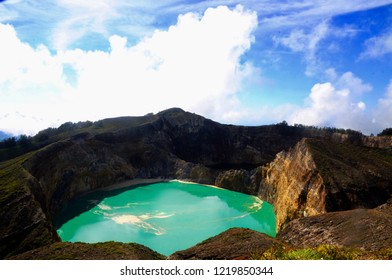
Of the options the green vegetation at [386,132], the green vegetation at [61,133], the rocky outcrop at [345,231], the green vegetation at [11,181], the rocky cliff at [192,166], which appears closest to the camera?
the rocky outcrop at [345,231]

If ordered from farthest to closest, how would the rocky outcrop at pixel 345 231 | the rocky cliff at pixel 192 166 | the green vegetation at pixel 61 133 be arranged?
the green vegetation at pixel 61 133
the rocky cliff at pixel 192 166
the rocky outcrop at pixel 345 231

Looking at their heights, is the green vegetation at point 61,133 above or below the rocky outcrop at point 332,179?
above

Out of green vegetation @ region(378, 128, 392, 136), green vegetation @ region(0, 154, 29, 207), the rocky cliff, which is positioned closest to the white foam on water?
the rocky cliff

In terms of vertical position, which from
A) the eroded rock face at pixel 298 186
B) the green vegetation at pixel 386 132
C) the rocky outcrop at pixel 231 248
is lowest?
the rocky outcrop at pixel 231 248

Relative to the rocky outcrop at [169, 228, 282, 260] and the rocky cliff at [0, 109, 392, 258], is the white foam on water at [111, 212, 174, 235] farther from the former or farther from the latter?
the rocky outcrop at [169, 228, 282, 260]

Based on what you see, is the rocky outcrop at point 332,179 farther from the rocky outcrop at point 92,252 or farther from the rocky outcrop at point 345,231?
the rocky outcrop at point 92,252

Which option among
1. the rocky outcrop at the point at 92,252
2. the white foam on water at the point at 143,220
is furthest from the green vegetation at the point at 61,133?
the rocky outcrop at the point at 92,252

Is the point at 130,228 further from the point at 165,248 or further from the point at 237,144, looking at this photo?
the point at 237,144
